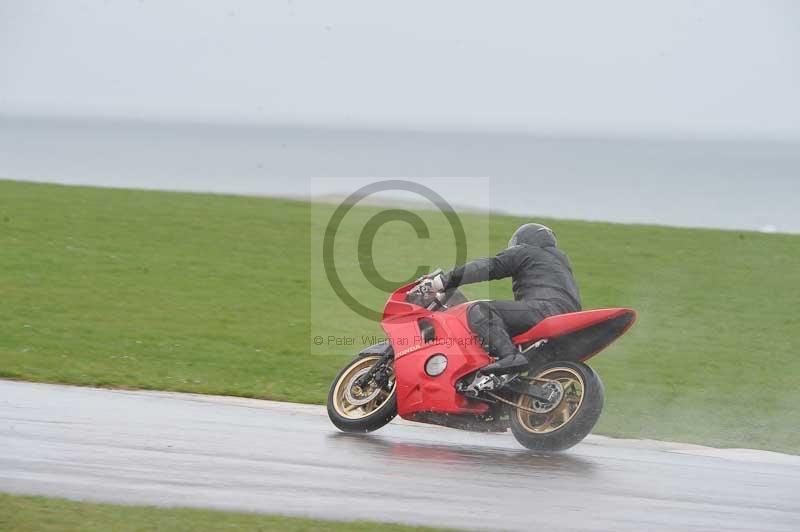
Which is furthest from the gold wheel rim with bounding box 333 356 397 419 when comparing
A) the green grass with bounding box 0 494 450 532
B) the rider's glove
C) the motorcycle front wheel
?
the green grass with bounding box 0 494 450 532

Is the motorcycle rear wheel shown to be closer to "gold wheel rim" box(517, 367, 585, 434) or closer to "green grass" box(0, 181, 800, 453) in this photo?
"gold wheel rim" box(517, 367, 585, 434)

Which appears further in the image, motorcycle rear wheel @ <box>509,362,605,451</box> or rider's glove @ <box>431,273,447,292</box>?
rider's glove @ <box>431,273,447,292</box>

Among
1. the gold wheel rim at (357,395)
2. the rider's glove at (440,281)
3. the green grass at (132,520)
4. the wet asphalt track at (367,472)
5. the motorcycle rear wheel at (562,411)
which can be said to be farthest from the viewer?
the gold wheel rim at (357,395)

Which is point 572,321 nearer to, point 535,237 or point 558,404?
point 558,404

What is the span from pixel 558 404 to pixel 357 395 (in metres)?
1.80

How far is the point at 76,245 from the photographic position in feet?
60.2

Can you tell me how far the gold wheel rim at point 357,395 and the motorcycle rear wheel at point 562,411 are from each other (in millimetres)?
1172

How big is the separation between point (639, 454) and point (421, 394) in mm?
1881

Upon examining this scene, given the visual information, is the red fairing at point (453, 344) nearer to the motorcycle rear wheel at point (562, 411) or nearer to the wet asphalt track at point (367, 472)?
the motorcycle rear wheel at point (562, 411)

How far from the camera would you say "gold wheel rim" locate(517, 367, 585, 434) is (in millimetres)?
8719

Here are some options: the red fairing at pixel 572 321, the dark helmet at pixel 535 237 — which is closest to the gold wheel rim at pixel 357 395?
the red fairing at pixel 572 321

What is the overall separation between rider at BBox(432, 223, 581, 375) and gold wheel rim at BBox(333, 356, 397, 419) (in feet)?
3.08

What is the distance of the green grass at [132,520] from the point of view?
18.5 feet

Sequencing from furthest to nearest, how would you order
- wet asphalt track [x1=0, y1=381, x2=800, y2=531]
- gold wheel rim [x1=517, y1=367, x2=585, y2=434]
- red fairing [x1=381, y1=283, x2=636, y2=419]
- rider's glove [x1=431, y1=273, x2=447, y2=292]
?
1. rider's glove [x1=431, y1=273, x2=447, y2=292]
2. red fairing [x1=381, y1=283, x2=636, y2=419]
3. gold wheel rim [x1=517, y1=367, x2=585, y2=434]
4. wet asphalt track [x1=0, y1=381, x2=800, y2=531]
